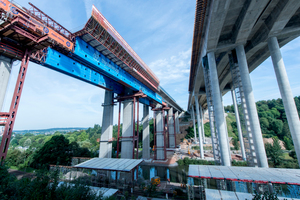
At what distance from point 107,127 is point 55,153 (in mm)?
12217

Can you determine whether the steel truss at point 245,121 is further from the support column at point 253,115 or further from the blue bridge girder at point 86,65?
the blue bridge girder at point 86,65

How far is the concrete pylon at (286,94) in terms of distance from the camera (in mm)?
15180

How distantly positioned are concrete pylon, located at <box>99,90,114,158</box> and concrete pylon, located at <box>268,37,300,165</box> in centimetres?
2835

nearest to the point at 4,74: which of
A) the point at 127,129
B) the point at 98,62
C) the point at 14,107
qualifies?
the point at 14,107

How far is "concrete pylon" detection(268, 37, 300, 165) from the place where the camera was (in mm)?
15180

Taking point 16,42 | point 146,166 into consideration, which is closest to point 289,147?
point 146,166

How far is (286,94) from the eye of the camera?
1608 cm

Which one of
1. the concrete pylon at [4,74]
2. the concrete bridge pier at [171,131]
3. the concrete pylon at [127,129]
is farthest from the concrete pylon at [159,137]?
the concrete pylon at [4,74]

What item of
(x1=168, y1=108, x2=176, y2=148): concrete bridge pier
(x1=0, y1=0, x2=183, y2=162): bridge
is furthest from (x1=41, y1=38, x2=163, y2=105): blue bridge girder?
(x1=168, y1=108, x2=176, y2=148): concrete bridge pier

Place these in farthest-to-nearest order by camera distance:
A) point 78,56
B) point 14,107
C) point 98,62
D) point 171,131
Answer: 1. point 171,131
2. point 98,62
3. point 78,56
4. point 14,107

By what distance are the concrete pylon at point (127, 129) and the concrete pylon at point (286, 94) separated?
25.4 metres

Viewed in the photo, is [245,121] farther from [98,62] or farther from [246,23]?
[98,62]

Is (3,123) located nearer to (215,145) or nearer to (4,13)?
(4,13)

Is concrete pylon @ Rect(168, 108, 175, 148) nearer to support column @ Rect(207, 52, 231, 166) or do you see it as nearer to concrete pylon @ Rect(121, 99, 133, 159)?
concrete pylon @ Rect(121, 99, 133, 159)
